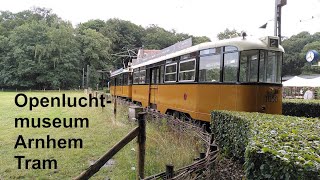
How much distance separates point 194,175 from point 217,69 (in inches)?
211

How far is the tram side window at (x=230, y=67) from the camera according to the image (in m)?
8.70

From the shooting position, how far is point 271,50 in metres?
8.83

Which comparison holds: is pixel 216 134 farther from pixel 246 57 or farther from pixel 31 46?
pixel 31 46

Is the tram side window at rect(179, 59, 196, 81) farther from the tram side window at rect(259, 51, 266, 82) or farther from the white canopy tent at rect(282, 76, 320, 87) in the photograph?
the white canopy tent at rect(282, 76, 320, 87)

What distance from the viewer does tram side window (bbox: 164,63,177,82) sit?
38.7 ft

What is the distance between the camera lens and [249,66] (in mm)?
8602

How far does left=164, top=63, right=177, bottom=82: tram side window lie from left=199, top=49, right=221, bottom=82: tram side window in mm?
2097

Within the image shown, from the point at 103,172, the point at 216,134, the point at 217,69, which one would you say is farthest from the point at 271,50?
the point at 103,172

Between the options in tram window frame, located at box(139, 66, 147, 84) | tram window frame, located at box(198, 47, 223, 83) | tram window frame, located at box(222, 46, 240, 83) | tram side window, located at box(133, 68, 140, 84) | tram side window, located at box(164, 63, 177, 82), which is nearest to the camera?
tram window frame, located at box(222, 46, 240, 83)

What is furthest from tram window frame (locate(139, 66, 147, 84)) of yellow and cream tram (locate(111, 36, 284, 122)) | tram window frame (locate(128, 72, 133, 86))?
yellow and cream tram (locate(111, 36, 284, 122))

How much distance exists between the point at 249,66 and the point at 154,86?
6653 millimetres

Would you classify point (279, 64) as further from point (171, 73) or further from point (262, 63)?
point (171, 73)

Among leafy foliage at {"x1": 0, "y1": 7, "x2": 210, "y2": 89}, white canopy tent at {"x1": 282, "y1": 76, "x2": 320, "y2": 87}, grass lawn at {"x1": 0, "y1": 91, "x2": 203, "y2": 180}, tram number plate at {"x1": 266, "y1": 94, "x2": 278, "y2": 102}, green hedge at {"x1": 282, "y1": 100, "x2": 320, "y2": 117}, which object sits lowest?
grass lawn at {"x1": 0, "y1": 91, "x2": 203, "y2": 180}

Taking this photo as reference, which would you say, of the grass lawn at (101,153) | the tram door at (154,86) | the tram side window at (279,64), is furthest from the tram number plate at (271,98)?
the tram door at (154,86)
